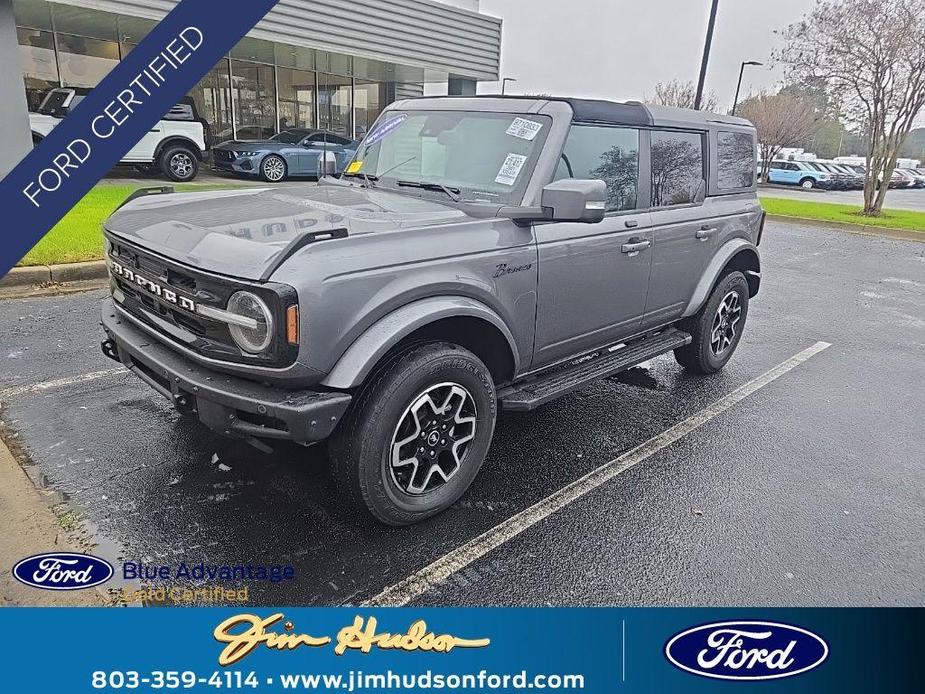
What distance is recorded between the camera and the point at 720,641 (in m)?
2.49

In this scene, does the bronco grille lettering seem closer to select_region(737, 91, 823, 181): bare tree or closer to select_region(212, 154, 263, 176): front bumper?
select_region(212, 154, 263, 176): front bumper

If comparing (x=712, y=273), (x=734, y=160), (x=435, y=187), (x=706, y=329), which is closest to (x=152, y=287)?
(x=435, y=187)

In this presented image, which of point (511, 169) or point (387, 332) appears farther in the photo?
point (511, 169)

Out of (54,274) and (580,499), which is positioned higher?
→ (54,274)

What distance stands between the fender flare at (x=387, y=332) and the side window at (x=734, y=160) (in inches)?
117

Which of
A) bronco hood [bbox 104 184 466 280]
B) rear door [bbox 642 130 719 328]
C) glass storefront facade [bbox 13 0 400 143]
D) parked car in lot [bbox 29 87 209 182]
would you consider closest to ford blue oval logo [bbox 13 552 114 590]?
bronco hood [bbox 104 184 466 280]

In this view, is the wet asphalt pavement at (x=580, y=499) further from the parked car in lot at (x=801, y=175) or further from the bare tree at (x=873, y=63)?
the parked car in lot at (x=801, y=175)

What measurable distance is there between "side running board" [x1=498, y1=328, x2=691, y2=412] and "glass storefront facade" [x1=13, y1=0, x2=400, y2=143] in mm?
14325

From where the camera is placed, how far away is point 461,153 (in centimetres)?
391

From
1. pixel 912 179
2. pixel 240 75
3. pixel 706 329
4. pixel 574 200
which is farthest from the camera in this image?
pixel 912 179

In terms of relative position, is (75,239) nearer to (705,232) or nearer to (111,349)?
(111,349)

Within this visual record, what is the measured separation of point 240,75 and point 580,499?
756 inches

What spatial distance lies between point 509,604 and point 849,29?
63.1ft

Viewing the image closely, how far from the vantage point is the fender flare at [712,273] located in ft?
16.3
